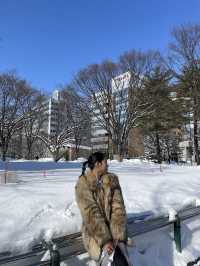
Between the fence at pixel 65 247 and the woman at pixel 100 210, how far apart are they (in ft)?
1.24

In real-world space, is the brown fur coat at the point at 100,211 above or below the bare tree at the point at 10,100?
below

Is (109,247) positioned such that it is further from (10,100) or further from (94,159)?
→ (10,100)

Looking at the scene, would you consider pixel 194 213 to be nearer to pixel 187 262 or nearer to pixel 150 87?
pixel 187 262

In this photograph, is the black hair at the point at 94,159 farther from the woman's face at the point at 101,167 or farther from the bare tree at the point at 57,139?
the bare tree at the point at 57,139

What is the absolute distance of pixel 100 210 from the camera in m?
3.73

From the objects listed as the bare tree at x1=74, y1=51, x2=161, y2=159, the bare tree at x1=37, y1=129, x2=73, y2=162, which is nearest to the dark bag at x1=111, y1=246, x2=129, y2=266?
the bare tree at x1=74, y1=51, x2=161, y2=159

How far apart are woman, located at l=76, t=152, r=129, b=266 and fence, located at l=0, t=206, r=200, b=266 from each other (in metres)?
0.38

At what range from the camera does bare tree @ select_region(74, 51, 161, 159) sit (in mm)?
33406

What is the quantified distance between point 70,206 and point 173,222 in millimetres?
1774

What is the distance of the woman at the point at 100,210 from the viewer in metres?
3.61

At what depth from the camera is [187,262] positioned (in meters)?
5.85

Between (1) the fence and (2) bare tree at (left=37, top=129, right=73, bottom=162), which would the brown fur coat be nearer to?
(1) the fence

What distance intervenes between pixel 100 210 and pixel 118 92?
104ft

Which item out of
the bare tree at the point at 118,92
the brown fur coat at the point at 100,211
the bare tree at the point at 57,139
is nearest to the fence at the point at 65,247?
the brown fur coat at the point at 100,211
